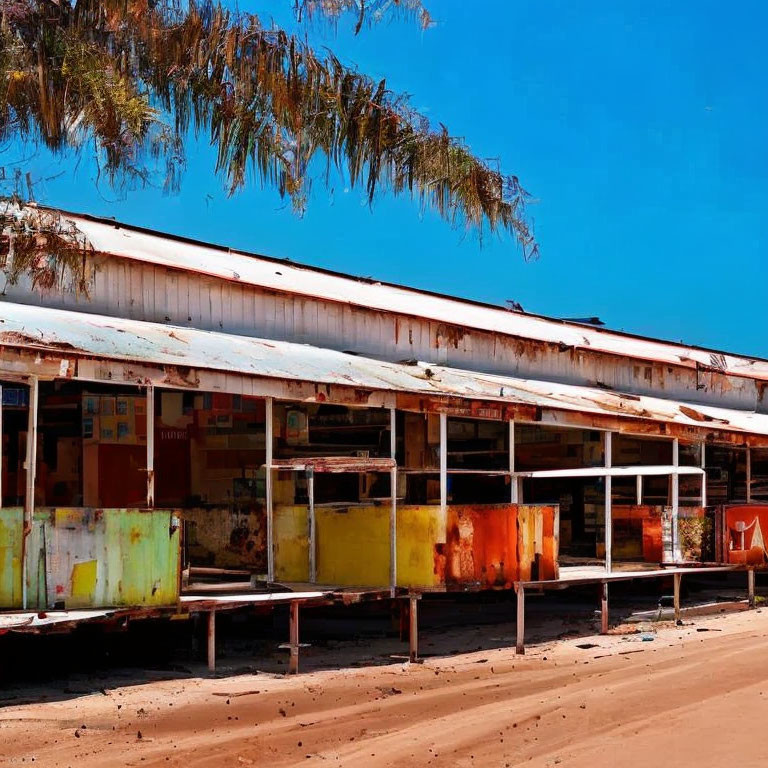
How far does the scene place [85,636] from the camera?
595 inches

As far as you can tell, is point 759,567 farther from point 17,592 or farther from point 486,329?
point 17,592

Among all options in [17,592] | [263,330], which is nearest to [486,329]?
[263,330]

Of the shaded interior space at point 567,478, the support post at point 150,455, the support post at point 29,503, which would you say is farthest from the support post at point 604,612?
the support post at point 29,503

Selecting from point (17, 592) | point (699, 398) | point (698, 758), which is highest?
point (699, 398)

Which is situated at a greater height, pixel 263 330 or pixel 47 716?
pixel 263 330

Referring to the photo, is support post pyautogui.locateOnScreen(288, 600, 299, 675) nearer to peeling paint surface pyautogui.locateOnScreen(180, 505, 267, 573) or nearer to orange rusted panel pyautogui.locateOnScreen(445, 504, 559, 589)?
peeling paint surface pyautogui.locateOnScreen(180, 505, 267, 573)

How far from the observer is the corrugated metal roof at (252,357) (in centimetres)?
1318

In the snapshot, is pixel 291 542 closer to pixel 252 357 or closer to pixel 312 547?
pixel 312 547

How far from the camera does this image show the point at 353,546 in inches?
599

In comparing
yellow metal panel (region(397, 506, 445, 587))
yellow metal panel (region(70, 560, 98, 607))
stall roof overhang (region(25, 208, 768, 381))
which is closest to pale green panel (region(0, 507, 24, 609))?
yellow metal panel (region(70, 560, 98, 607))

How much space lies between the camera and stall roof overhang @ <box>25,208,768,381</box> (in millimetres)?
18891

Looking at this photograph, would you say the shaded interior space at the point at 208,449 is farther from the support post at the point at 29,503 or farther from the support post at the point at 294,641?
the support post at the point at 29,503

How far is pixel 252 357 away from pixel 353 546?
8.70ft

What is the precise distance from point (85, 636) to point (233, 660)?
1868 millimetres
